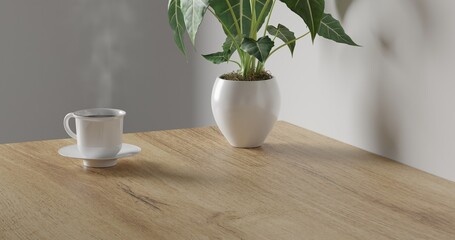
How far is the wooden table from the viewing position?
1206mm

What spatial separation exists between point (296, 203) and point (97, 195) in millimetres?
332

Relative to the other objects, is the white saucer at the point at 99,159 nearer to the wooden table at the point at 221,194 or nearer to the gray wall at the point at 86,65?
the wooden table at the point at 221,194

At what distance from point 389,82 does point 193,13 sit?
0.42 meters

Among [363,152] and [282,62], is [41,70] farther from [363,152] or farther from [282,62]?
[363,152]

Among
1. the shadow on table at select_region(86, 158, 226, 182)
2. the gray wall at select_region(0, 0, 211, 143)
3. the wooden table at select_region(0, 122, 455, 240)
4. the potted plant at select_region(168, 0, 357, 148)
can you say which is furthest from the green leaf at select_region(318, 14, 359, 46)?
the gray wall at select_region(0, 0, 211, 143)

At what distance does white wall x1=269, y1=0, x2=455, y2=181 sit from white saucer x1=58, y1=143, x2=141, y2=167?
48 centimetres

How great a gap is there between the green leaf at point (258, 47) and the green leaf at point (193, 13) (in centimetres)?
10

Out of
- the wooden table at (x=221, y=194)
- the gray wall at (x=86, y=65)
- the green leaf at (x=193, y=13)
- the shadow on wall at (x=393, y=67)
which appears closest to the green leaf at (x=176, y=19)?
the green leaf at (x=193, y=13)

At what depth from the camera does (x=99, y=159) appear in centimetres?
155

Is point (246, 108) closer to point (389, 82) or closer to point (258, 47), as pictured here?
point (258, 47)

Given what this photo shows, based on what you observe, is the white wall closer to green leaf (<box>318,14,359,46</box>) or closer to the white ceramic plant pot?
green leaf (<box>318,14,359,46</box>)

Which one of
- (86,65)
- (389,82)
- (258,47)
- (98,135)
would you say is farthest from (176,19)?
(86,65)

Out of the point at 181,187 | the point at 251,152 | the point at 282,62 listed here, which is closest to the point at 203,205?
the point at 181,187

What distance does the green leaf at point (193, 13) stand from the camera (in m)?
1.62
